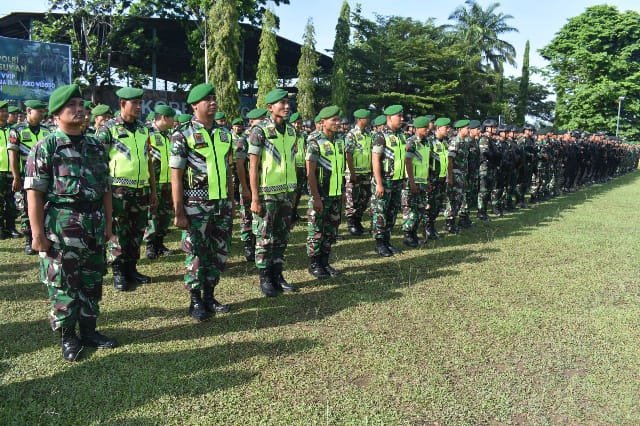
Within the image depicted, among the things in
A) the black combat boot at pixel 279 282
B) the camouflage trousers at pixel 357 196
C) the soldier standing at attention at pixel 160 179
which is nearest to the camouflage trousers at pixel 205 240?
the black combat boot at pixel 279 282

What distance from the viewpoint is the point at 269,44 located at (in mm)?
24125

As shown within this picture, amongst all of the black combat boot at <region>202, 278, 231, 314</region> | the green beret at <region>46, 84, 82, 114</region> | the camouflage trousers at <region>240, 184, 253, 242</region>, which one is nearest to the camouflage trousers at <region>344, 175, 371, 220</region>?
the camouflage trousers at <region>240, 184, 253, 242</region>

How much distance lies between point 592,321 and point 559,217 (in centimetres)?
681

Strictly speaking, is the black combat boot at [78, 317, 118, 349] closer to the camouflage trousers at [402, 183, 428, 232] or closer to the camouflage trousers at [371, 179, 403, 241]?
the camouflage trousers at [371, 179, 403, 241]

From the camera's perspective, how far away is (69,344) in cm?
346

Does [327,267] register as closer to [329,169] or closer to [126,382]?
[329,169]

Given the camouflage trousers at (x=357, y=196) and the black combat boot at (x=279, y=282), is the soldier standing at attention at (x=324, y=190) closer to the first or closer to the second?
the black combat boot at (x=279, y=282)

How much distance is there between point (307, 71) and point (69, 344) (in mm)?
25128

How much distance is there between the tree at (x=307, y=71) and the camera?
2636 centimetres

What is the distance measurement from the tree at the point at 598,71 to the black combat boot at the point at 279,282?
3995 cm

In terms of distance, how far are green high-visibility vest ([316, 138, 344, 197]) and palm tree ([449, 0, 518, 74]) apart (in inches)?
1713

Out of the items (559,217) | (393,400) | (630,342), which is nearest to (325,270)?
(393,400)

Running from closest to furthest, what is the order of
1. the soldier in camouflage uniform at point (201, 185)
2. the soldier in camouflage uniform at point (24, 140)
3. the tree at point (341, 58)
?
the soldier in camouflage uniform at point (201, 185) → the soldier in camouflage uniform at point (24, 140) → the tree at point (341, 58)

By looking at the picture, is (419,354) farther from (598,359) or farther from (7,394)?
(7,394)
